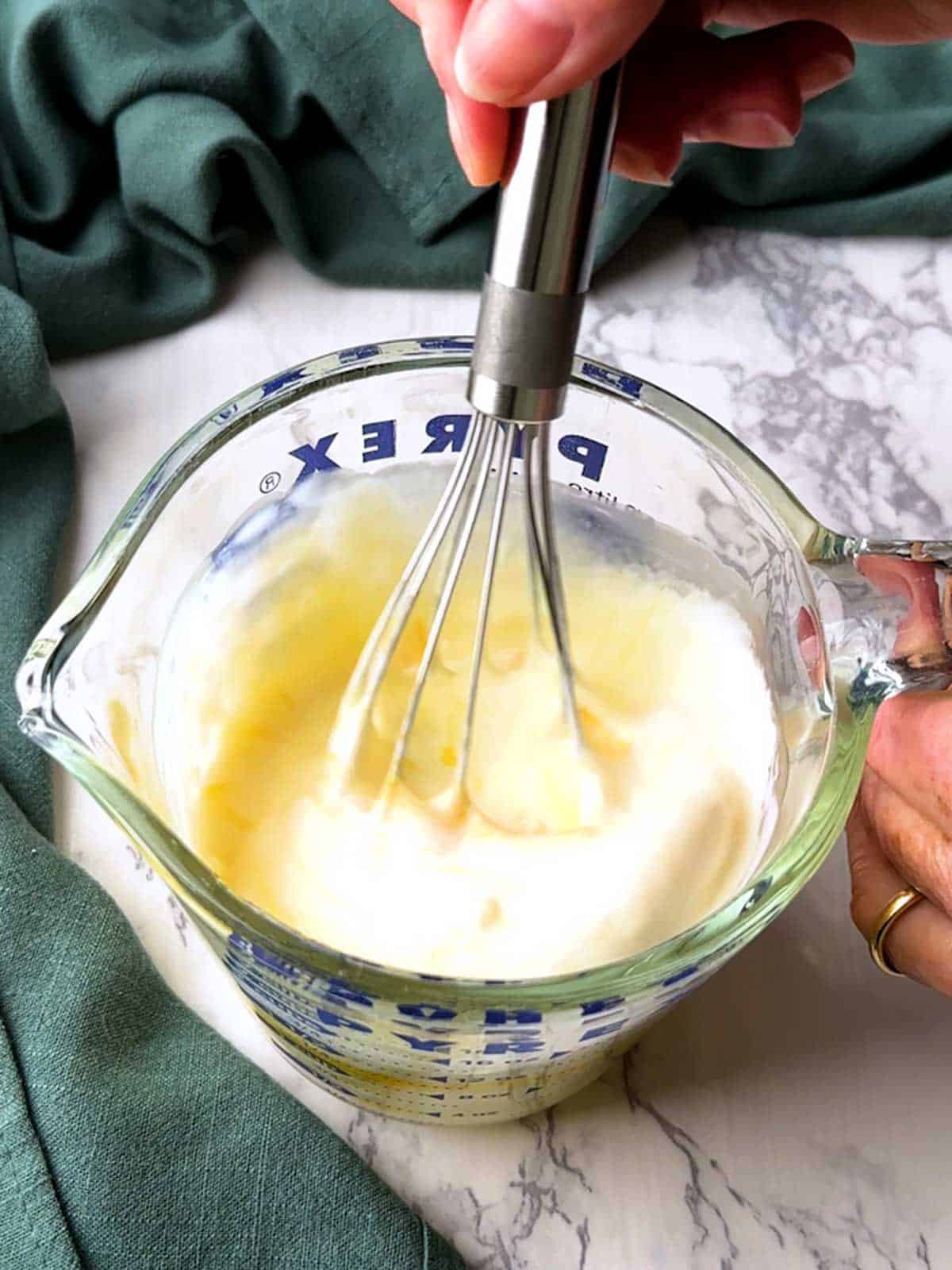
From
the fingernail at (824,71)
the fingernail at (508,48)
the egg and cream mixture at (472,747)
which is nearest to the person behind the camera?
the fingernail at (508,48)

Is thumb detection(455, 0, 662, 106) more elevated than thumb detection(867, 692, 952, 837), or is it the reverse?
thumb detection(455, 0, 662, 106)

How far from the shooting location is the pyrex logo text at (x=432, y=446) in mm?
→ 598

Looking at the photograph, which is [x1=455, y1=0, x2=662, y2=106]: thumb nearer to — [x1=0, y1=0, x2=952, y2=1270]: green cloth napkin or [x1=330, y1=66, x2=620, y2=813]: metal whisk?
[x1=330, y1=66, x2=620, y2=813]: metal whisk

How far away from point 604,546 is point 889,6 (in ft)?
1.08

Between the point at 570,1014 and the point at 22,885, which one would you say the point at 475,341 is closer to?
the point at 570,1014

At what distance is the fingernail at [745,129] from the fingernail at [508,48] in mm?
346

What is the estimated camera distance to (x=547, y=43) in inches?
14.6

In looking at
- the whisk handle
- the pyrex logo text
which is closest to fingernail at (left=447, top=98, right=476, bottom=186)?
the whisk handle

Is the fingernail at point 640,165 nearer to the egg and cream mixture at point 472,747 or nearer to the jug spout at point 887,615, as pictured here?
the egg and cream mixture at point 472,747

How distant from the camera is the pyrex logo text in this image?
60 cm

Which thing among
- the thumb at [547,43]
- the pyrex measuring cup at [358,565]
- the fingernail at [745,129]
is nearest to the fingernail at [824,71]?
the fingernail at [745,129]

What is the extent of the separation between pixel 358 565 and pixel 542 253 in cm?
26

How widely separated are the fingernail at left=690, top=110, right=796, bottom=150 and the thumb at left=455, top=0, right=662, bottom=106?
34cm

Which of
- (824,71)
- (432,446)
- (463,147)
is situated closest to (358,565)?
(432,446)
